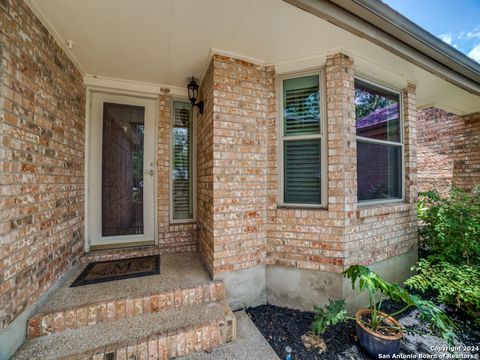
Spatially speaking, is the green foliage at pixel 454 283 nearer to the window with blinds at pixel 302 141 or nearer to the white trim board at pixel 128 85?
the window with blinds at pixel 302 141

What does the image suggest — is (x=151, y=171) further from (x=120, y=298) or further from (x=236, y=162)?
(x=120, y=298)

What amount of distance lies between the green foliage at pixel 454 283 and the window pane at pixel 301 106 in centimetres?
195

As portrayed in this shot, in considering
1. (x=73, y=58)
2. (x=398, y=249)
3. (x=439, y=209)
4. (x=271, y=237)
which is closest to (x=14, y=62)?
(x=73, y=58)

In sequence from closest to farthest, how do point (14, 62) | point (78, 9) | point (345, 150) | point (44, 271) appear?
1. point (14, 62)
2. point (78, 9)
3. point (44, 271)
4. point (345, 150)

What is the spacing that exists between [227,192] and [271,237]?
0.75 metres

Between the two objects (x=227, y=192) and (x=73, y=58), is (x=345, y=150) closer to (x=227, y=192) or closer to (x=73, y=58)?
(x=227, y=192)

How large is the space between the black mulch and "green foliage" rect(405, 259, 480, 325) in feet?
Result: 0.48

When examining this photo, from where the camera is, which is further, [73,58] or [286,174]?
[286,174]

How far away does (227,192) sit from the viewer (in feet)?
7.17

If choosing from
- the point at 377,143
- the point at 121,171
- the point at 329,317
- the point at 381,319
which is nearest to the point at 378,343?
the point at 381,319

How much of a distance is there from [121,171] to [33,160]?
117 cm

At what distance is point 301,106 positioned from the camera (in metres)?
2.38

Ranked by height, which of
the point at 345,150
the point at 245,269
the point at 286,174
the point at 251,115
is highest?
the point at 251,115

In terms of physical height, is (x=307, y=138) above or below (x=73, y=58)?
below
